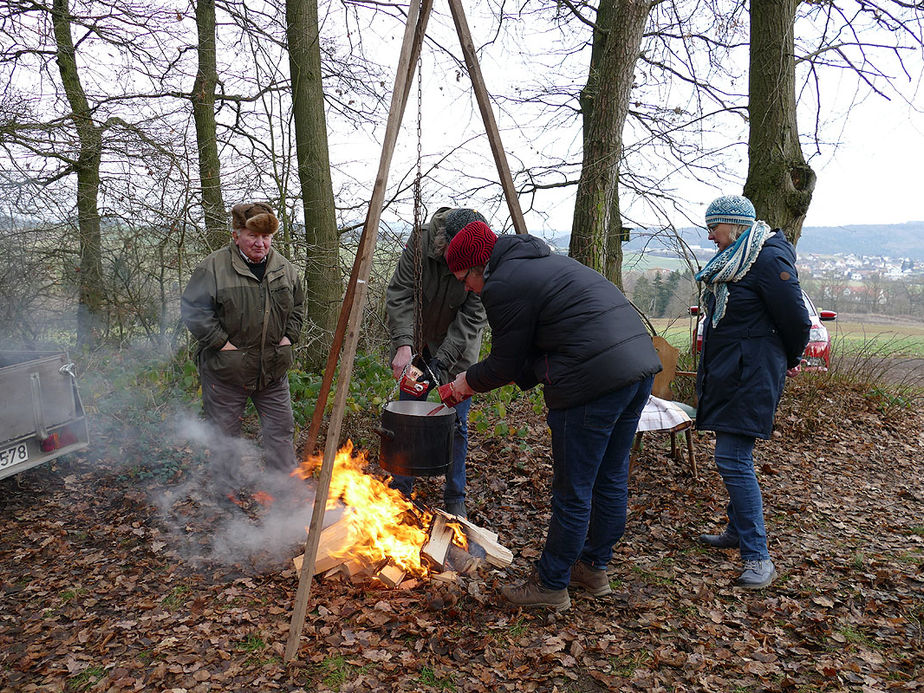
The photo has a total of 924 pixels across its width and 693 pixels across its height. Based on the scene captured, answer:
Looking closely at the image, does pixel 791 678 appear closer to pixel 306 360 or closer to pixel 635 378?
pixel 635 378

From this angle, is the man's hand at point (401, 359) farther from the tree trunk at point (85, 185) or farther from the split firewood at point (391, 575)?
the tree trunk at point (85, 185)

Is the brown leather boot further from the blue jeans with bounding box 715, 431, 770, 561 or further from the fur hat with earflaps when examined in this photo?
the fur hat with earflaps

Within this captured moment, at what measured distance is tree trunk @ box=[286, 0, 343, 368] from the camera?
22.1 ft

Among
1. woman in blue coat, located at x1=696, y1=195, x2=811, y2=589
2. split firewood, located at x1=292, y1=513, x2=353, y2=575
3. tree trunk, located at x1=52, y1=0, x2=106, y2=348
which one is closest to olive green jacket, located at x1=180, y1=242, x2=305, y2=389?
split firewood, located at x1=292, y1=513, x2=353, y2=575

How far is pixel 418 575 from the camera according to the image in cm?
356

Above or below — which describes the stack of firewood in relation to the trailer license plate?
below

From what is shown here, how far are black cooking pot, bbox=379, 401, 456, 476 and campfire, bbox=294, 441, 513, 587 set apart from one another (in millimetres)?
562

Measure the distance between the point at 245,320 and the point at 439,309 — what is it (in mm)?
1355

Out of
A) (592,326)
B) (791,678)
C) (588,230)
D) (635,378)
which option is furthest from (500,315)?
(588,230)

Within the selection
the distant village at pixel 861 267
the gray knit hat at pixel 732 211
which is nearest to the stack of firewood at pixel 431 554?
the gray knit hat at pixel 732 211

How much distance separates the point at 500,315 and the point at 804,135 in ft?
20.5

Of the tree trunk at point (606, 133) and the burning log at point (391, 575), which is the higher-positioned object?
the tree trunk at point (606, 133)

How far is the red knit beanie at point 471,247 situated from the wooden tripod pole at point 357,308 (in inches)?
16.1

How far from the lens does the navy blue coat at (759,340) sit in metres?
3.47
